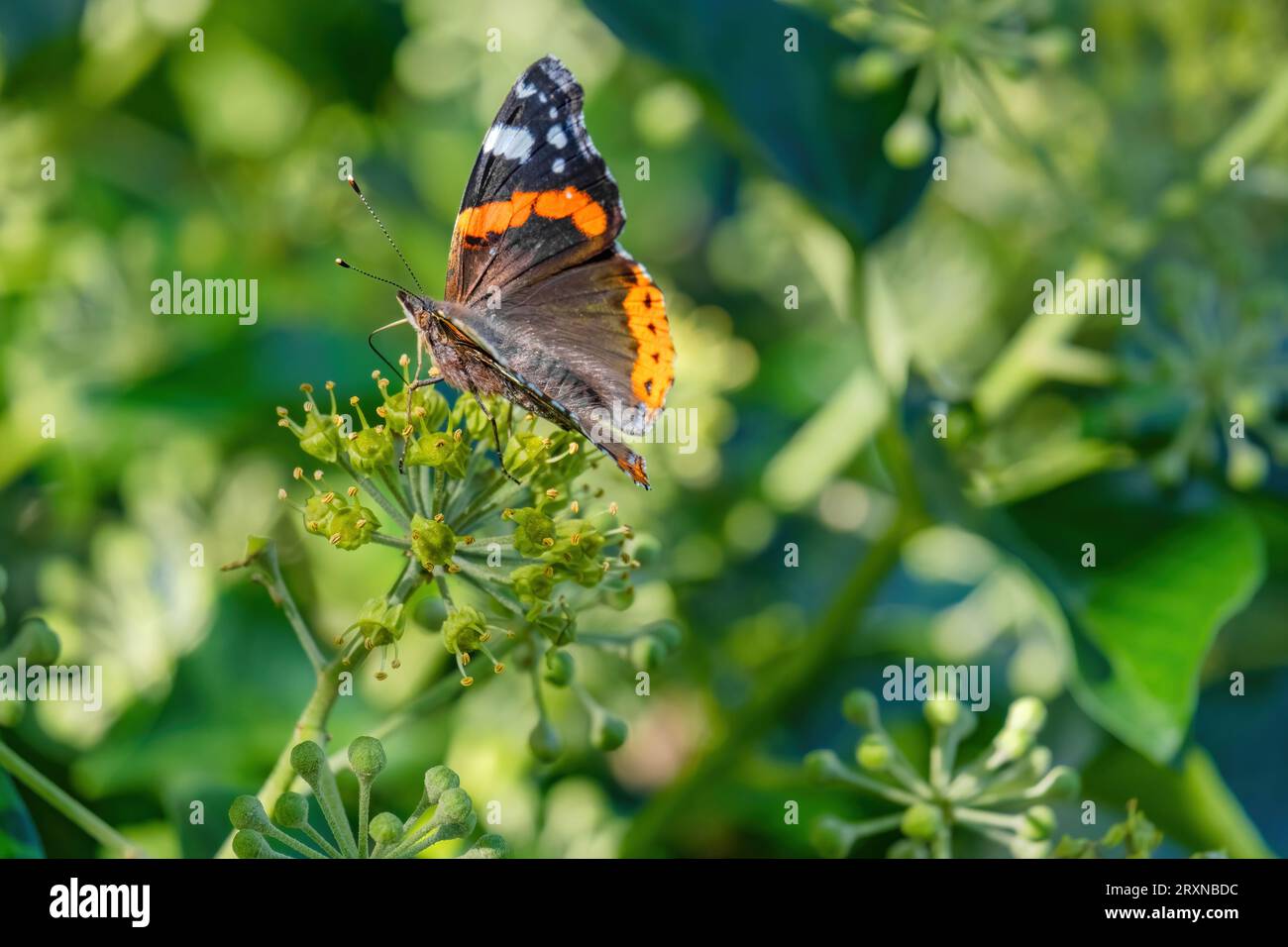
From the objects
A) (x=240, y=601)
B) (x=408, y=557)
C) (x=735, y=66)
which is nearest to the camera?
(x=408, y=557)

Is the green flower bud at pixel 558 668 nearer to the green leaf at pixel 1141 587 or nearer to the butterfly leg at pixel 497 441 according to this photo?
the butterfly leg at pixel 497 441

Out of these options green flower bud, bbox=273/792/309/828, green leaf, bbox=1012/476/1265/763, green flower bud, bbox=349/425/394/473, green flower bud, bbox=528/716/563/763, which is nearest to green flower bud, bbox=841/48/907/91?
green leaf, bbox=1012/476/1265/763

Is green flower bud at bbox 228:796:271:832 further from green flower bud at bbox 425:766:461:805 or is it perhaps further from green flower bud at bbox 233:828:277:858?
green flower bud at bbox 425:766:461:805

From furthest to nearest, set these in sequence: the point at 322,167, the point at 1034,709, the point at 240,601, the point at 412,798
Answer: the point at 322,167 < the point at 240,601 < the point at 412,798 < the point at 1034,709

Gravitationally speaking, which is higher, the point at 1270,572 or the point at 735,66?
the point at 735,66
